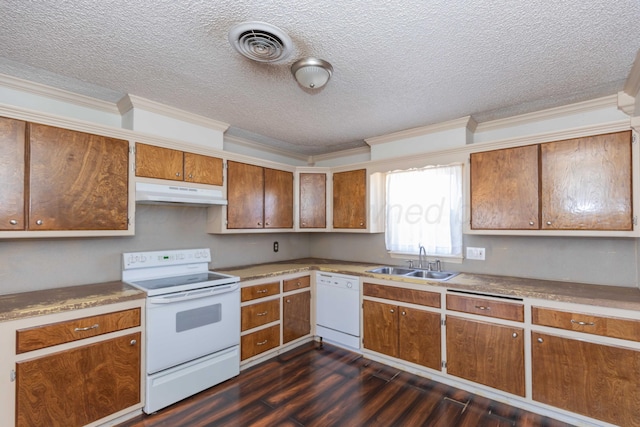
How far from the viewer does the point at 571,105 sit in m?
2.66

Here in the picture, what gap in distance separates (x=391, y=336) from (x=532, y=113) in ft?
8.12

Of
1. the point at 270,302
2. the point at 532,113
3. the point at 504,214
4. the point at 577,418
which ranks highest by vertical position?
the point at 532,113

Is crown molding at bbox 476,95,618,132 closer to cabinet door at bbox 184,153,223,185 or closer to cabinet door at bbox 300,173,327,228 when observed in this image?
cabinet door at bbox 300,173,327,228

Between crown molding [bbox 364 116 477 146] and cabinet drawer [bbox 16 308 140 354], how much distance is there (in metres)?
2.96

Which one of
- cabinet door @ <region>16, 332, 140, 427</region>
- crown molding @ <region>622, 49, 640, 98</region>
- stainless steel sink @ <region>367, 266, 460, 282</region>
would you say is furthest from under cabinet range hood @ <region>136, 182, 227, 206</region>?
crown molding @ <region>622, 49, 640, 98</region>

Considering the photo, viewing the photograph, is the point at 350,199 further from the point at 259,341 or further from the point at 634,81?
the point at 634,81

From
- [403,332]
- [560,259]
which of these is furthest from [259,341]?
[560,259]

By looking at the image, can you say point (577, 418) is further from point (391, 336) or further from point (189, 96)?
point (189, 96)

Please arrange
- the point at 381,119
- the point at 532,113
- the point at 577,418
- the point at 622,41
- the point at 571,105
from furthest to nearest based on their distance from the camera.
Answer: the point at 381,119 → the point at 532,113 → the point at 571,105 → the point at 577,418 → the point at 622,41

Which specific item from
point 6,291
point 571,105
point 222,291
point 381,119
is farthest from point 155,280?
point 571,105

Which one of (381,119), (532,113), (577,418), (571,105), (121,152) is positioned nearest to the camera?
(577,418)

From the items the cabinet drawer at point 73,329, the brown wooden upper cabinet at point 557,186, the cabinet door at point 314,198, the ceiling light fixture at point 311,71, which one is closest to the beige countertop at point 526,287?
the brown wooden upper cabinet at point 557,186

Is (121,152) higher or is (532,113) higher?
(532,113)

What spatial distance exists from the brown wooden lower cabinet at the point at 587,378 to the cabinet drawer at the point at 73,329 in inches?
116
